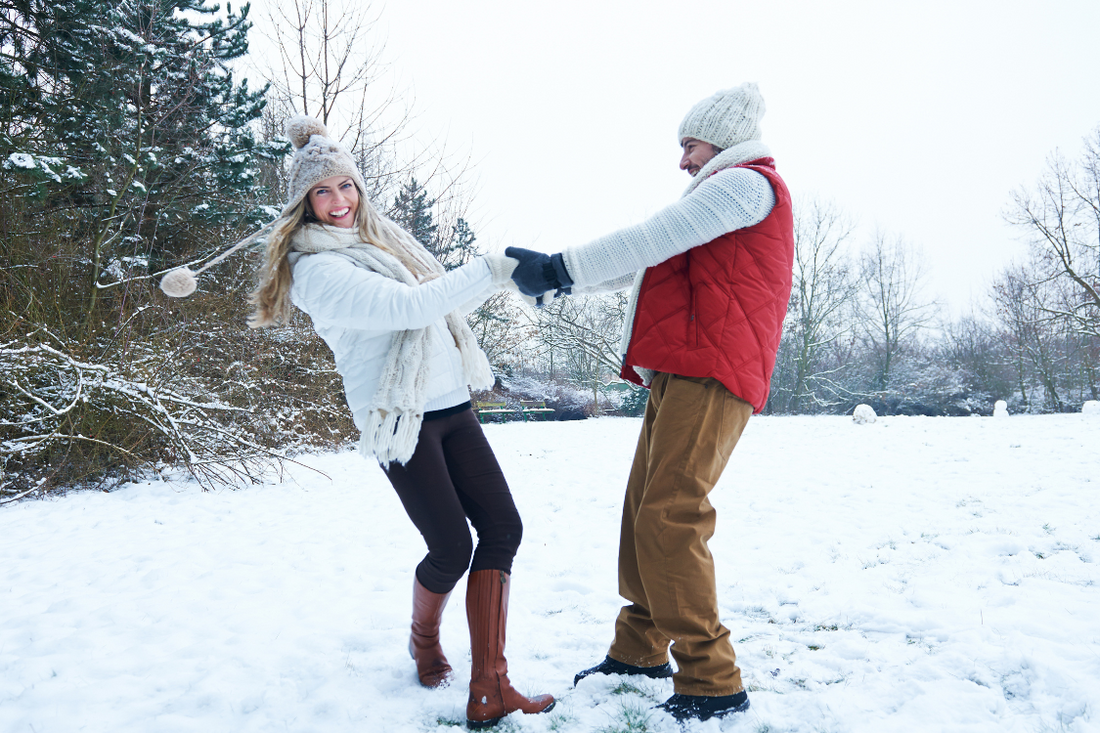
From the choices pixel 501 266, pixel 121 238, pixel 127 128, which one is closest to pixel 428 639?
pixel 501 266

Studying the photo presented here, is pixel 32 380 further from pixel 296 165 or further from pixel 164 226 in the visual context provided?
pixel 296 165

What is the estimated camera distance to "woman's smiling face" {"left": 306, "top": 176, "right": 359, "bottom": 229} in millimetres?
2074

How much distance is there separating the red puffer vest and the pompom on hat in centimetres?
119

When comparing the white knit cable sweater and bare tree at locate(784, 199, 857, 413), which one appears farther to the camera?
bare tree at locate(784, 199, 857, 413)

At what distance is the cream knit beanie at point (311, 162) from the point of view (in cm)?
204

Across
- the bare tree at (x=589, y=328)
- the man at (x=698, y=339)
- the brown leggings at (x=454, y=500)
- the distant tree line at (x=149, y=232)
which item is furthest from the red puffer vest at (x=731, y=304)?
the bare tree at (x=589, y=328)

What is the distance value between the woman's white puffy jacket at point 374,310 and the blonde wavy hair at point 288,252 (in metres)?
0.05

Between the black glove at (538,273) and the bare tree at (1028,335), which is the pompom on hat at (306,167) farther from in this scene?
the bare tree at (1028,335)

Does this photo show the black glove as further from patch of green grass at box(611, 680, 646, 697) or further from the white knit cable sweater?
patch of green grass at box(611, 680, 646, 697)

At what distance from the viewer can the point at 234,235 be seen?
9.11 metres

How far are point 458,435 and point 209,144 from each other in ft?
31.1

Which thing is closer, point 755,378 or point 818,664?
point 755,378

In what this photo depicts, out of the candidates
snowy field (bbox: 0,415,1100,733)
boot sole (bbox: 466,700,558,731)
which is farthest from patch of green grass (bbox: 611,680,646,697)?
boot sole (bbox: 466,700,558,731)

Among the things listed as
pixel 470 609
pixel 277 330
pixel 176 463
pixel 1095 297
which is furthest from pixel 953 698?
pixel 1095 297
